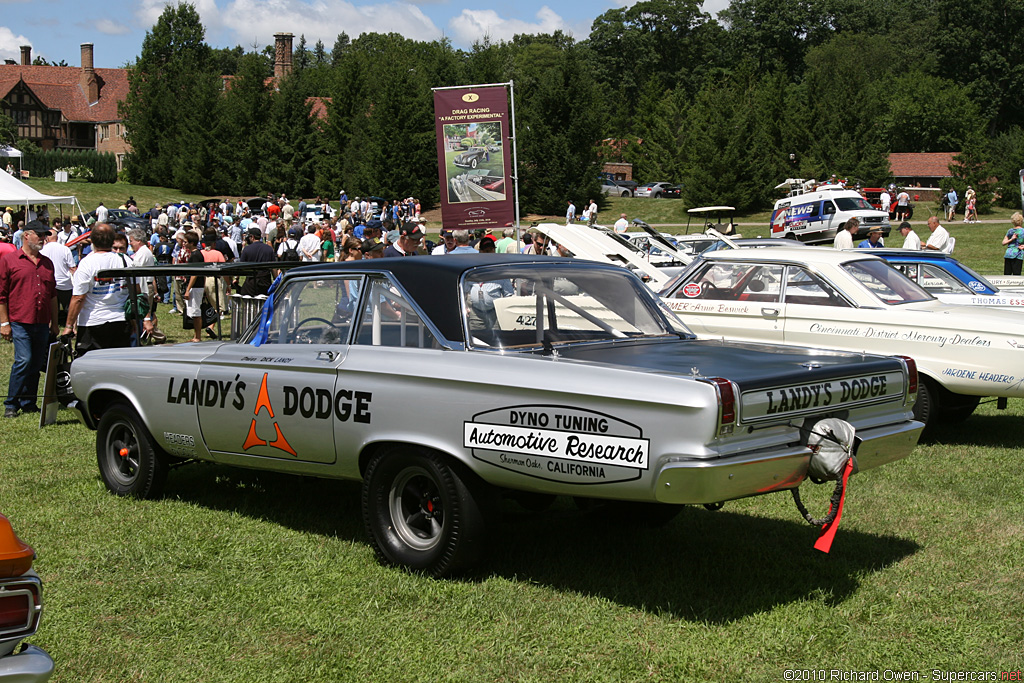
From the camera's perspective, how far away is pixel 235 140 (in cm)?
6731

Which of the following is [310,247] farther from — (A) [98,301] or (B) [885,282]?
(B) [885,282]

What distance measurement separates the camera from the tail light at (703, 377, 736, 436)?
4.12 meters

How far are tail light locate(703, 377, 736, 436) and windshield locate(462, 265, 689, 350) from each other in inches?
47.7

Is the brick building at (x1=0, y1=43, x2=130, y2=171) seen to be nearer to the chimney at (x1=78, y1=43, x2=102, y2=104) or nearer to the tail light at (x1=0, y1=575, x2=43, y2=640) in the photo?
the chimney at (x1=78, y1=43, x2=102, y2=104)

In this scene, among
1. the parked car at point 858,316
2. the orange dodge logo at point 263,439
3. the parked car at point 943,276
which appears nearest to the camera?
the orange dodge logo at point 263,439

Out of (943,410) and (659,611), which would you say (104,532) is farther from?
(943,410)

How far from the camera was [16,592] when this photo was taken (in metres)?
2.71

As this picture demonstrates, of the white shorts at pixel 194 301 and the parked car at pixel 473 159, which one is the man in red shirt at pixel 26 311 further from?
the parked car at pixel 473 159

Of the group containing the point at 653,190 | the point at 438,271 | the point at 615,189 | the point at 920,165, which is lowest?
the point at 438,271

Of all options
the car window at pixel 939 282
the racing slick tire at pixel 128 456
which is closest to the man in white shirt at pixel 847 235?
the car window at pixel 939 282

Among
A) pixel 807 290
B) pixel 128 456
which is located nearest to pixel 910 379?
pixel 807 290

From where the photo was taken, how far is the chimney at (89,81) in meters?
103

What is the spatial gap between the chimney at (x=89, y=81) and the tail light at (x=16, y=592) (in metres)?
112

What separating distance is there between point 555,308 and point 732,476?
1612 millimetres
